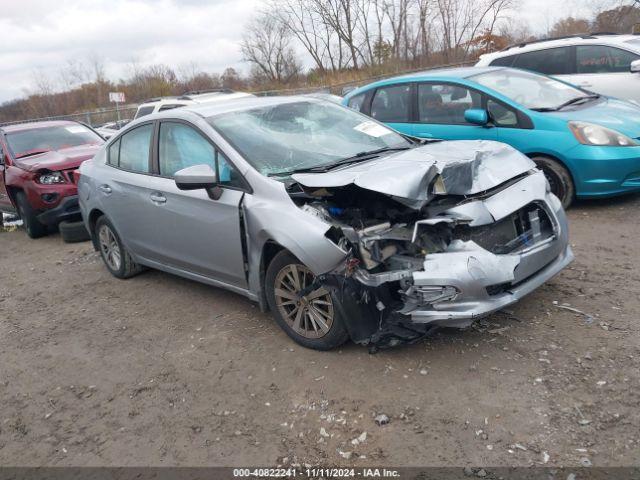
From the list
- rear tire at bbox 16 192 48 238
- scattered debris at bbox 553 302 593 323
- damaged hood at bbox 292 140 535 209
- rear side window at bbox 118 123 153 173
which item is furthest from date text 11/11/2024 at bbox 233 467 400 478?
rear tire at bbox 16 192 48 238

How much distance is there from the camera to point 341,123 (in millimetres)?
4789

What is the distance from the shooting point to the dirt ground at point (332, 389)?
111 inches

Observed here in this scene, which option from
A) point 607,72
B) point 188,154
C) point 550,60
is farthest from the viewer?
point 550,60

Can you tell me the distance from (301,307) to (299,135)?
1447 millimetres

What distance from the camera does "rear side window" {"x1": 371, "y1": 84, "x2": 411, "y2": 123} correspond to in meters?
7.03

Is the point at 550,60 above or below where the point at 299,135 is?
above

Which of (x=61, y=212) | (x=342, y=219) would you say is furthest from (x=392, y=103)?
(x=61, y=212)

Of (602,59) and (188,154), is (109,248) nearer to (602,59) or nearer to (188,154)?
(188,154)

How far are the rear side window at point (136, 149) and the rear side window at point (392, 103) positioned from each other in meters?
3.22

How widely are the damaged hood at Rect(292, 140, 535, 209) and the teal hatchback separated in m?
1.92

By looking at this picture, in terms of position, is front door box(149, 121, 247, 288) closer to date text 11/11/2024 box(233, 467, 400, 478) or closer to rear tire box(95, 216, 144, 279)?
rear tire box(95, 216, 144, 279)

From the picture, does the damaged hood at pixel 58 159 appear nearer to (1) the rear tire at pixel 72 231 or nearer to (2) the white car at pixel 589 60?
(1) the rear tire at pixel 72 231

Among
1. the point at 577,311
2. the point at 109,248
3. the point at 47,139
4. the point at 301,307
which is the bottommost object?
the point at 577,311

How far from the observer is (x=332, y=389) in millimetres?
3377
